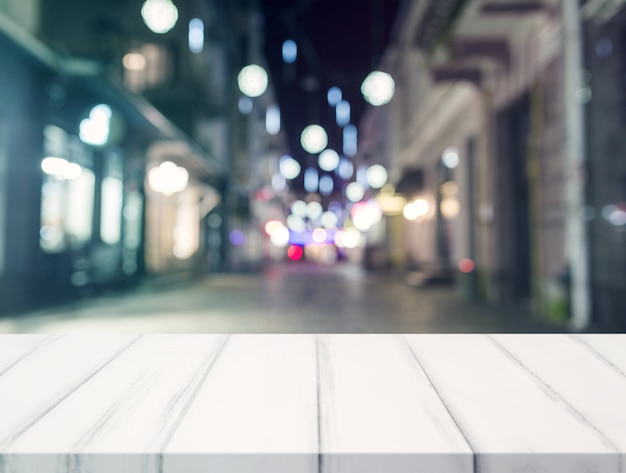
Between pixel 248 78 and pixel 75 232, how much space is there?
18.6 ft

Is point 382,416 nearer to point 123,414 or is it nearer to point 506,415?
point 506,415

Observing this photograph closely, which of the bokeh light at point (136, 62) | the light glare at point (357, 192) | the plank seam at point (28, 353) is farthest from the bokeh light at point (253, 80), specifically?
the light glare at point (357, 192)

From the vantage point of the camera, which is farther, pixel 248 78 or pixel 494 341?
pixel 248 78

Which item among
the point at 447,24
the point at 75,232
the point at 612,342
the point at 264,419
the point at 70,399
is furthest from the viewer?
the point at 75,232

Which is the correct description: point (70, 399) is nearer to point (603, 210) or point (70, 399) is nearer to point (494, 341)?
point (494, 341)

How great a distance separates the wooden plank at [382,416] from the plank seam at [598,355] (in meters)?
0.92

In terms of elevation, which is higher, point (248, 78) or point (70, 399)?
point (248, 78)

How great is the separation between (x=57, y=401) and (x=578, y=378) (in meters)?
2.25

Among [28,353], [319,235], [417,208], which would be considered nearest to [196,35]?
[417,208]

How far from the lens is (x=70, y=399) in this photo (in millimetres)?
1904

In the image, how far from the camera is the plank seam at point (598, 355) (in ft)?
7.09

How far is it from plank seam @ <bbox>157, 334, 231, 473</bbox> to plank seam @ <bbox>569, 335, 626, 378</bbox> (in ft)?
6.12

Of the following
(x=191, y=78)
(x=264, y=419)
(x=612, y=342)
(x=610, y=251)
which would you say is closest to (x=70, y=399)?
(x=264, y=419)

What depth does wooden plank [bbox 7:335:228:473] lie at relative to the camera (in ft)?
5.19
